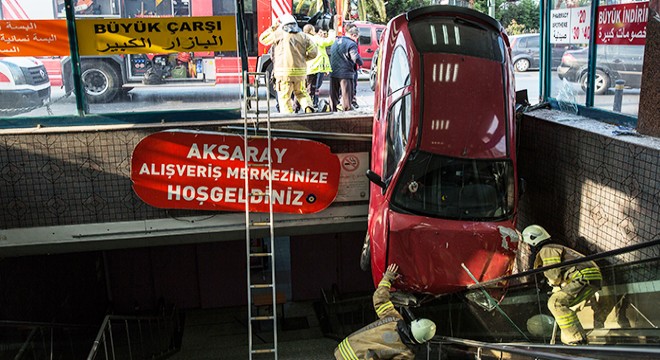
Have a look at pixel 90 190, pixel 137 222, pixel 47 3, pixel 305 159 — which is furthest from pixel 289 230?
pixel 47 3

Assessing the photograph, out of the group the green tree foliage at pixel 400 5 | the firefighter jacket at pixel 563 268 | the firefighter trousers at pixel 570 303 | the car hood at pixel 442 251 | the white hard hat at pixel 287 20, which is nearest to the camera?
the firefighter trousers at pixel 570 303

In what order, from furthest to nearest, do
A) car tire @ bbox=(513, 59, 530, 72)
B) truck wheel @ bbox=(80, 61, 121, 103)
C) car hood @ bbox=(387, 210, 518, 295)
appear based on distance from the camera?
car tire @ bbox=(513, 59, 530, 72) < truck wheel @ bbox=(80, 61, 121, 103) < car hood @ bbox=(387, 210, 518, 295)

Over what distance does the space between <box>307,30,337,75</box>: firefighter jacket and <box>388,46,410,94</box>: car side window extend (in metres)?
2.58

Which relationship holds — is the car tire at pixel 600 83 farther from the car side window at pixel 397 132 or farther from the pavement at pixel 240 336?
the pavement at pixel 240 336

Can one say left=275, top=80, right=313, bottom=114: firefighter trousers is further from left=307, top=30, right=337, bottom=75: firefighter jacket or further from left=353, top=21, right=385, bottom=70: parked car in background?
left=353, top=21, right=385, bottom=70: parked car in background

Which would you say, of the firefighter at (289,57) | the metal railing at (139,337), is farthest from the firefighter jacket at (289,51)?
the metal railing at (139,337)

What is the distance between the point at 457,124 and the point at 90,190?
5.31 metres

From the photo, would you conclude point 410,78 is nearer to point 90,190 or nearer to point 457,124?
point 457,124

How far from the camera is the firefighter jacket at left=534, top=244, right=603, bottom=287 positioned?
6.55 meters

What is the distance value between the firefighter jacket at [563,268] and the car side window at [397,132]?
2030 mm

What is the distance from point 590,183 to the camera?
7.91m

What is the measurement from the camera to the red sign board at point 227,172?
9234 mm

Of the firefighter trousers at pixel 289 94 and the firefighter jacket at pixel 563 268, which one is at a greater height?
the firefighter trousers at pixel 289 94

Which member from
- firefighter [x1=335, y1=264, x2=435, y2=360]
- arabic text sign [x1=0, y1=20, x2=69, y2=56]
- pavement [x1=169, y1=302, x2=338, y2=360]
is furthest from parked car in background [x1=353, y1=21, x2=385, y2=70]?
firefighter [x1=335, y1=264, x2=435, y2=360]
